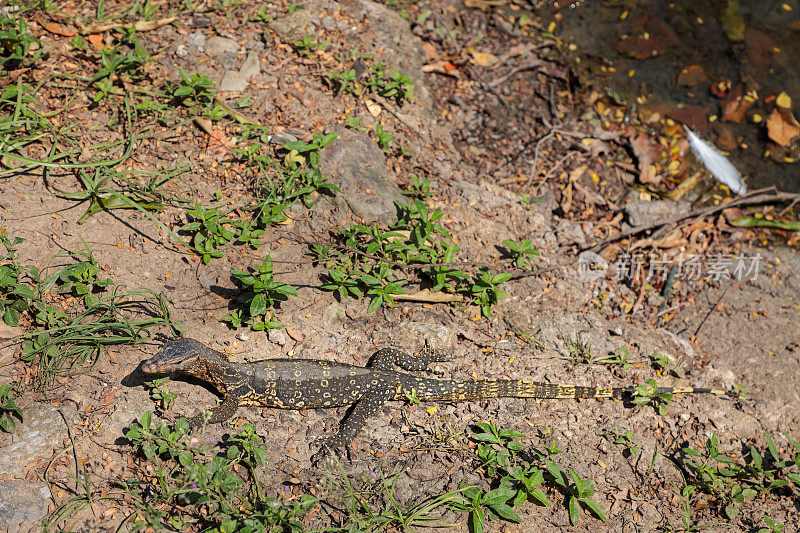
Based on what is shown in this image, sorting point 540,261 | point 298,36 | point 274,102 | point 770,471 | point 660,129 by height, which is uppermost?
point 298,36

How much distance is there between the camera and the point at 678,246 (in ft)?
23.5

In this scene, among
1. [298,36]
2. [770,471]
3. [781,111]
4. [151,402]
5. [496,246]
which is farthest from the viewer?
[781,111]

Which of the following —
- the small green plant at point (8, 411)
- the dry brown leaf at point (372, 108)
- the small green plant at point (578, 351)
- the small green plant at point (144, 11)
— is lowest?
the small green plant at point (578, 351)

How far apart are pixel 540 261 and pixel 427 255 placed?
5.17ft

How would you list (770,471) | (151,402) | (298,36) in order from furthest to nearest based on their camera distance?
1. (298,36)
2. (770,471)
3. (151,402)

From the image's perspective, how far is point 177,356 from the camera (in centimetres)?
436

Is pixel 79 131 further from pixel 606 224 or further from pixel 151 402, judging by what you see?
pixel 606 224

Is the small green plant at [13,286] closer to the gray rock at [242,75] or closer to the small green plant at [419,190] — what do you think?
the gray rock at [242,75]

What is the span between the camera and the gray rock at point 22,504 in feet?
12.0

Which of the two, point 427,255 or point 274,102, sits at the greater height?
point 274,102

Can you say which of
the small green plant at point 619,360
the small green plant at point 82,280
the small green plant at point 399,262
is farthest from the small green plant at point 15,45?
the small green plant at point 619,360

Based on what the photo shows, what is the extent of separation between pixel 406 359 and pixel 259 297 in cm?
154

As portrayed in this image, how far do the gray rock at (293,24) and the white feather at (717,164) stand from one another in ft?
19.8

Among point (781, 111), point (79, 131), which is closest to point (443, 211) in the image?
point (79, 131)
